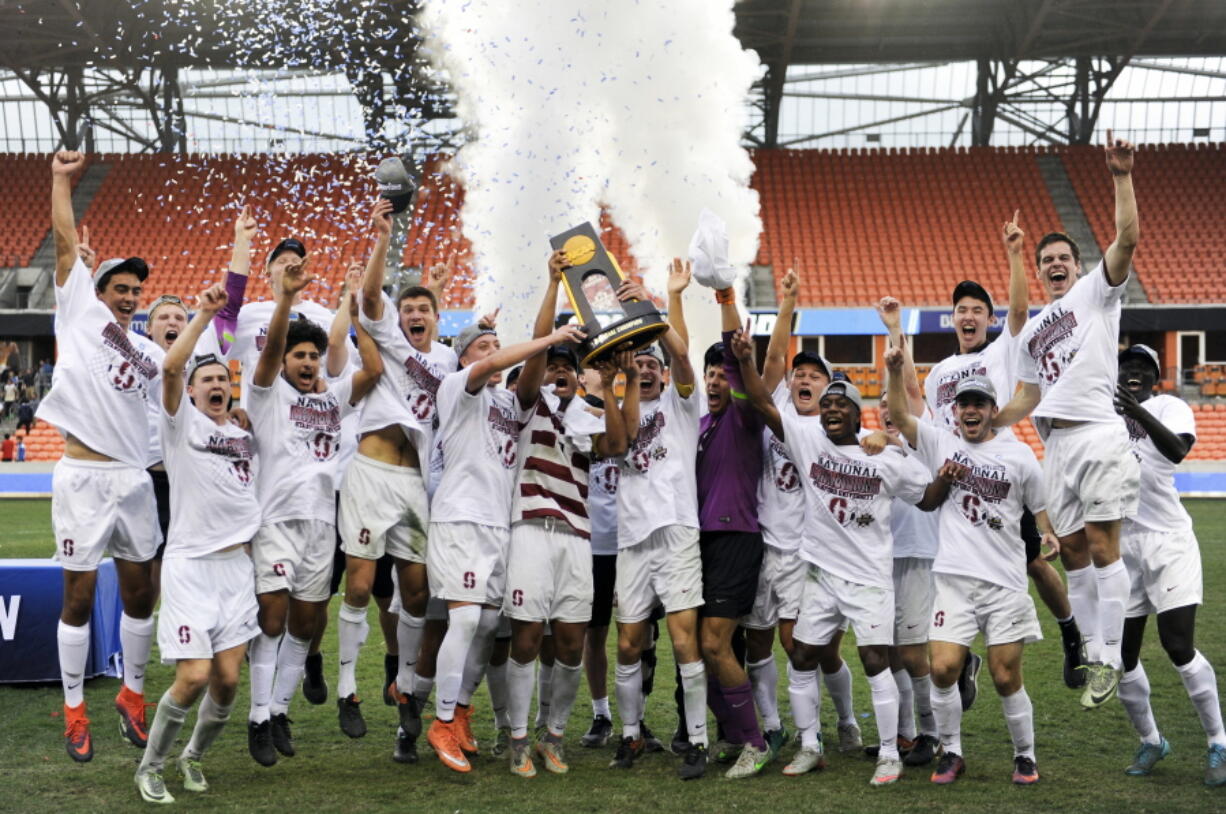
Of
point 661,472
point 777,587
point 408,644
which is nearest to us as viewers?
point 661,472

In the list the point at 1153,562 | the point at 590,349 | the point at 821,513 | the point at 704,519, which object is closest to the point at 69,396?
the point at 590,349

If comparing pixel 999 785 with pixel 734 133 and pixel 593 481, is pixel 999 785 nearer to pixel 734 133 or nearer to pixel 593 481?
pixel 593 481

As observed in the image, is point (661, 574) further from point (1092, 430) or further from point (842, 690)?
point (1092, 430)

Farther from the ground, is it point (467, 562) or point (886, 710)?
point (467, 562)

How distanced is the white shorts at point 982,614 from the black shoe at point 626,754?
170cm

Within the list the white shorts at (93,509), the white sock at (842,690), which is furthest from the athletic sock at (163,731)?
the white sock at (842,690)

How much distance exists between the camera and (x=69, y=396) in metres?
6.48

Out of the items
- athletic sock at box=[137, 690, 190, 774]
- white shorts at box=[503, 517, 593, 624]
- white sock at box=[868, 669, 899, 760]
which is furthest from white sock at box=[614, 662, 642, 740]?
athletic sock at box=[137, 690, 190, 774]

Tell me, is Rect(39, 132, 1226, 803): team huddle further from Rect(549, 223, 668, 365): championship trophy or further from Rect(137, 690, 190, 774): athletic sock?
Rect(137, 690, 190, 774): athletic sock

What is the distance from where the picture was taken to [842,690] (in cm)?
695

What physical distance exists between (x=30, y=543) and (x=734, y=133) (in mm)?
18533

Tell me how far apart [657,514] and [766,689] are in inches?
48.6

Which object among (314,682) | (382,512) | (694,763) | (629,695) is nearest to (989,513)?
(694,763)

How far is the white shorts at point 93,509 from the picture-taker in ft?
21.1
